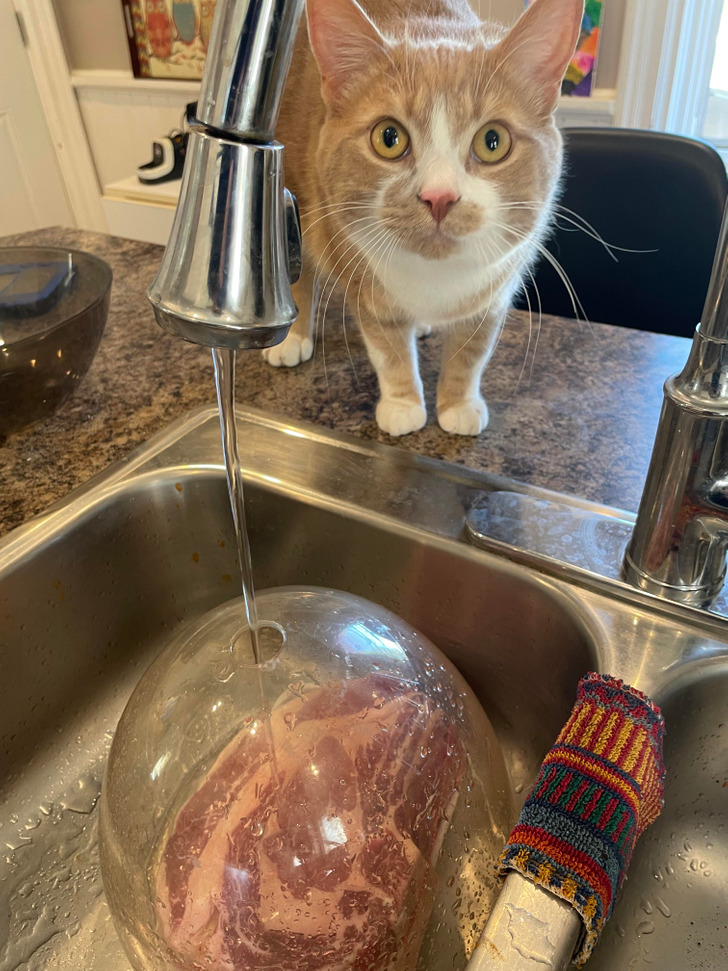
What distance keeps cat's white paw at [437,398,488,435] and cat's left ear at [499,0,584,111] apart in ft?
1.15

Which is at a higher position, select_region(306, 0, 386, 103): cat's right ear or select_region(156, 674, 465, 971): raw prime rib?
select_region(306, 0, 386, 103): cat's right ear

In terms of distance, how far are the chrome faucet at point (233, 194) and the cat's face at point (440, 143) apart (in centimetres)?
45

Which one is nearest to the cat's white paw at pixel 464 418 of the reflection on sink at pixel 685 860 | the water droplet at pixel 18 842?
the reflection on sink at pixel 685 860

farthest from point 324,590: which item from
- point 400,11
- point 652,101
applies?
point 652,101

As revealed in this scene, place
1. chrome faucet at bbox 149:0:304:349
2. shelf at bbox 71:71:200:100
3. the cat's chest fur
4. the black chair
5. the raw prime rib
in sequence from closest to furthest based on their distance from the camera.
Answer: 1. chrome faucet at bbox 149:0:304:349
2. the raw prime rib
3. the cat's chest fur
4. the black chair
5. shelf at bbox 71:71:200:100

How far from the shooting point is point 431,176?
2.27ft

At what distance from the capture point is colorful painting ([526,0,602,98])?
1842mm

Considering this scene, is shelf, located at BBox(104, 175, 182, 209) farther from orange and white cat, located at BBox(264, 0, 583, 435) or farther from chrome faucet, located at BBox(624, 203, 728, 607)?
chrome faucet, located at BBox(624, 203, 728, 607)

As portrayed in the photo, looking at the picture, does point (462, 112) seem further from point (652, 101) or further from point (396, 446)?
point (652, 101)

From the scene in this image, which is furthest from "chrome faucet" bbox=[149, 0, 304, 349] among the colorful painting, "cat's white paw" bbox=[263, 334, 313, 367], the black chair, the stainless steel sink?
the colorful painting

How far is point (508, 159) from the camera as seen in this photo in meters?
0.73

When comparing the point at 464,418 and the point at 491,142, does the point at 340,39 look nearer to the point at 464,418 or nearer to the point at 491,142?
the point at 491,142

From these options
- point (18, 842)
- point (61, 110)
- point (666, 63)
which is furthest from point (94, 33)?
point (18, 842)

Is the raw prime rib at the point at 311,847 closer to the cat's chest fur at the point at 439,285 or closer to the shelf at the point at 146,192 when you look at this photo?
the cat's chest fur at the point at 439,285
